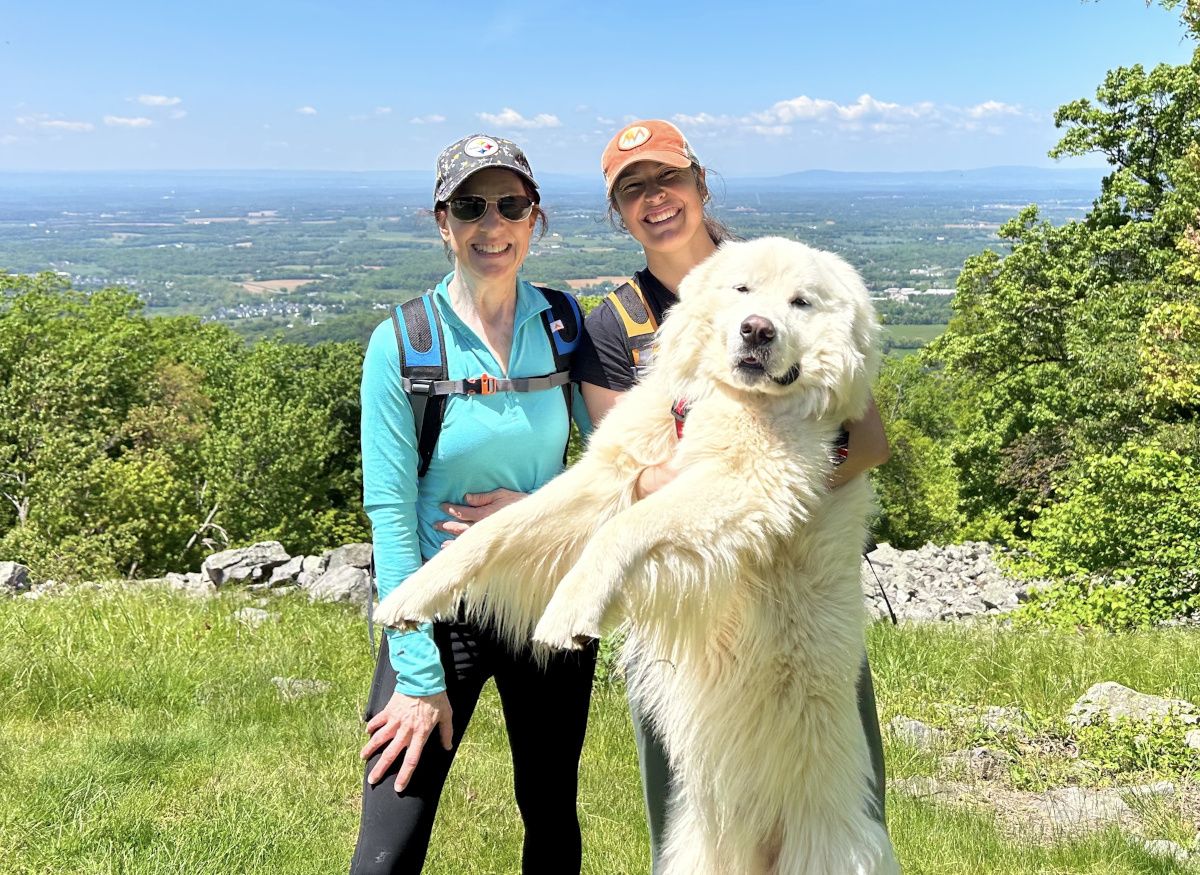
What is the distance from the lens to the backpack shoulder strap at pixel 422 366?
2.40 m

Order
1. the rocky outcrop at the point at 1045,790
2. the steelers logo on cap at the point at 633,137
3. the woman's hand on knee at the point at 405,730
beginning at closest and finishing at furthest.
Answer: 1. the woman's hand on knee at the point at 405,730
2. the steelers logo on cap at the point at 633,137
3. the rocky outcrop at the point at 1045,790

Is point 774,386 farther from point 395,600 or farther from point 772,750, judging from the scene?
point 395,600

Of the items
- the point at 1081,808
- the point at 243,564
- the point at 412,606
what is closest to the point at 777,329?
the point at 412,606

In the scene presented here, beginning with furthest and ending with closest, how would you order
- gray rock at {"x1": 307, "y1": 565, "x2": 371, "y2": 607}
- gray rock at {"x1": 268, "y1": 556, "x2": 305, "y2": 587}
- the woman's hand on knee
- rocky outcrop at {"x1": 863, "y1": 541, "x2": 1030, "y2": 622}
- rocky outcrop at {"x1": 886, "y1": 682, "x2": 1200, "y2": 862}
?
rocky outcrop at {"x1": 863, "y1": 541, "x2": 1030, "y2": 622} < gray rock at {"x1": 268, "y1": 556, "x2": 305, "y2": 587} < gray rock at {"x1": 307, "y1": 565, "x2": 371, "y2": 607} < rocky outcrop at {"x1": 886, "y1": 682, "x2": 1200, "y2": 862} < the woman's hand on knee

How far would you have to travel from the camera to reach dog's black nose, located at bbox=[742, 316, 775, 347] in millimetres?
2301

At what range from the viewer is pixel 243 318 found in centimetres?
8456

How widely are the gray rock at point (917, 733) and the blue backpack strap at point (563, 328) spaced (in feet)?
11.3

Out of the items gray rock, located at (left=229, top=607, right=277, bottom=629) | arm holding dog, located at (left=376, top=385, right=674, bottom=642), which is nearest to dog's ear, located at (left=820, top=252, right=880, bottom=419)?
arm holding dog, located at (left=376, top=385, right=674, bottom=642)

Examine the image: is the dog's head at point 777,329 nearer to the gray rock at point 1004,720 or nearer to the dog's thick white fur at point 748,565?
the dog's thick white fur at point 748,565

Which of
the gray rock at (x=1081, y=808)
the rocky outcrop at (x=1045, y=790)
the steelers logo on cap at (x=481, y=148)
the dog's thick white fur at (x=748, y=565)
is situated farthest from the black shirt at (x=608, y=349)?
the gray rock at (x=1081, y=808)

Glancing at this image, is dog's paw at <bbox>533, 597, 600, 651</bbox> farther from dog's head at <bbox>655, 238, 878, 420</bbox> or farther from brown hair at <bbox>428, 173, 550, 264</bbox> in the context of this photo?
brown hair at <bbox>428, 173, 550, 264</bbox>

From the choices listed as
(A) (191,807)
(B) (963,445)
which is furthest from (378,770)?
(B) (963,445)

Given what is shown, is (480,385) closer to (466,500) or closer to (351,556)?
(466,500)

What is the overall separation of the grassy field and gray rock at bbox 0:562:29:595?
3592 mm
